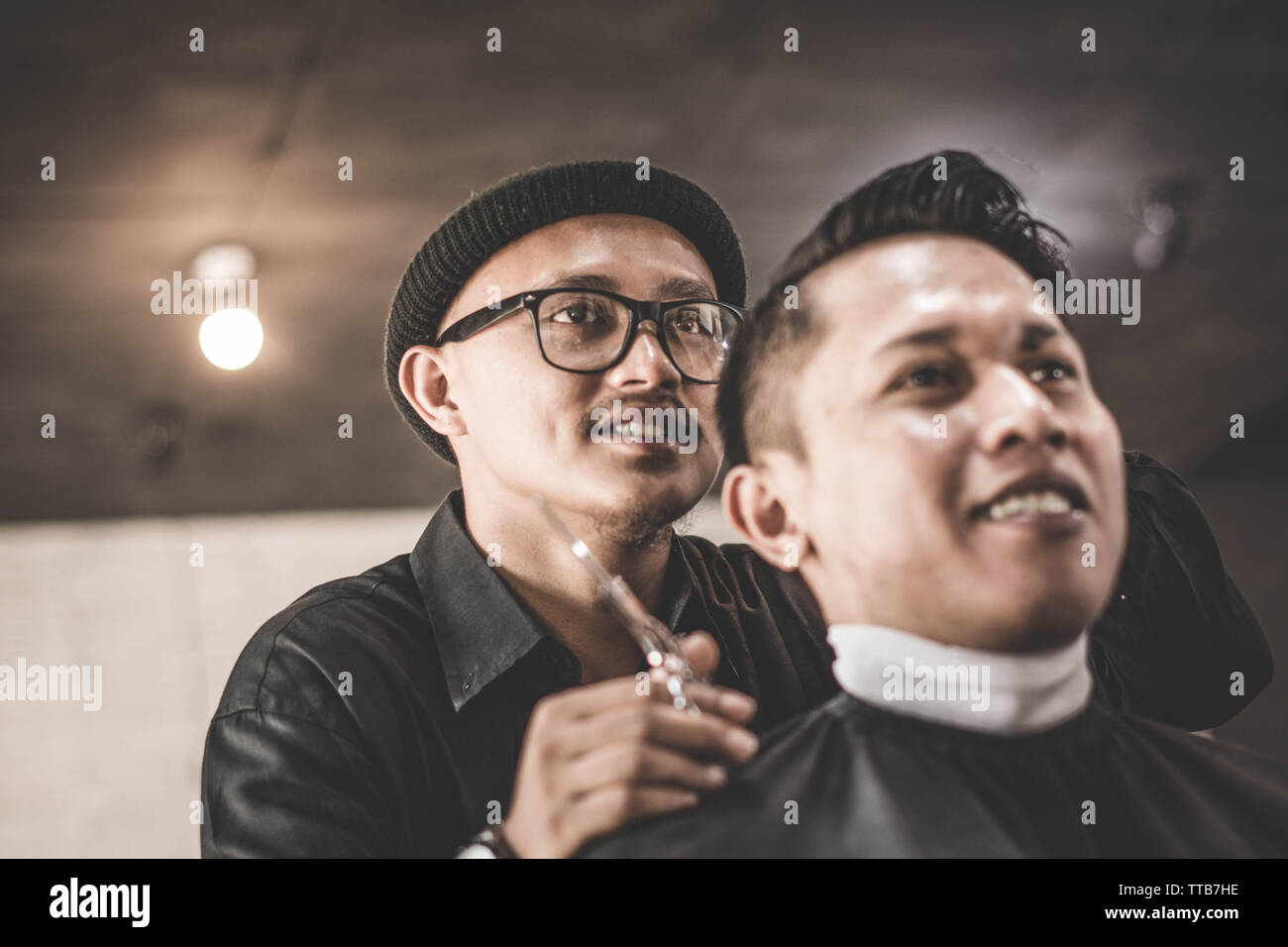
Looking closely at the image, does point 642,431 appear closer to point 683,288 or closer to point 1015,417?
point 683,288

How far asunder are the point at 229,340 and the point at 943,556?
1394 millimetres

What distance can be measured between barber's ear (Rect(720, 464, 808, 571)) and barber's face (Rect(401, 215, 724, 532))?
106 mm

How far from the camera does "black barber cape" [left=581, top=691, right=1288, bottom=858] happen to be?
3.27 ft

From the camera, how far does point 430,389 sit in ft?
4.71

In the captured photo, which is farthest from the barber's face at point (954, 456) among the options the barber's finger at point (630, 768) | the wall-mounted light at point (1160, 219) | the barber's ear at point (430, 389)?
the wall-mounted light at point (1160, 219)

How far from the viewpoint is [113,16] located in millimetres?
2160

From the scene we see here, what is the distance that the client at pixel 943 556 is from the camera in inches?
38.6

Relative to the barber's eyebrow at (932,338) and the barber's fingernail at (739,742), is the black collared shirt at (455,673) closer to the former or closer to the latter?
the barber's fingernail at (739,742)

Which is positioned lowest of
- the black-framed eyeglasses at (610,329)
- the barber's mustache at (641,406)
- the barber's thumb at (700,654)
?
the barber's thumb at (700,654)

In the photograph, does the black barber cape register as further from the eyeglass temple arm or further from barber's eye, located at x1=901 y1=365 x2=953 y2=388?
the eyeglass temple arm

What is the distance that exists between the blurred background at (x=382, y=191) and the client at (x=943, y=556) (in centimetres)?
73

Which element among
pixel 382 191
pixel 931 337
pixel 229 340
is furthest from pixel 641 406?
pixel 382 191

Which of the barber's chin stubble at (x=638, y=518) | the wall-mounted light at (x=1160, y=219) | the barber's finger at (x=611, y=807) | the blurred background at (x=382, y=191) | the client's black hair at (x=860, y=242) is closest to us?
the barber's finger at (x=611, y=807)
